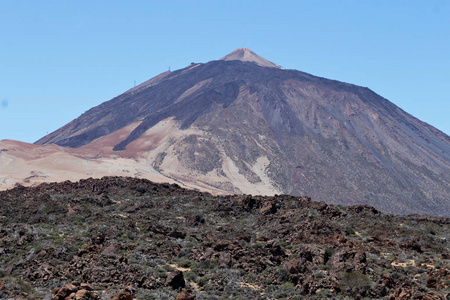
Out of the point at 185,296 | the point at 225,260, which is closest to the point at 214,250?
the point at 225,260

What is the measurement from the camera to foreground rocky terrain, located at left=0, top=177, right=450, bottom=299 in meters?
20.8

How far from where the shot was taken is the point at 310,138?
15450cm

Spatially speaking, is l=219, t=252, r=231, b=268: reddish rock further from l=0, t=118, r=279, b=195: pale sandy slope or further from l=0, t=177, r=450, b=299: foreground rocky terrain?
l=0, t=118, r=279, b=195: pale sandy slope

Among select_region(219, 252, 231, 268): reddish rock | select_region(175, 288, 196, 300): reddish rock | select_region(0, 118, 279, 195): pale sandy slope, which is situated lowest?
select_region(175, 288, 196, 300): reddish rock

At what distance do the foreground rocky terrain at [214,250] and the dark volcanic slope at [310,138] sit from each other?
8612cm

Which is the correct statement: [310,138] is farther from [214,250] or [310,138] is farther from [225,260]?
[225,260]

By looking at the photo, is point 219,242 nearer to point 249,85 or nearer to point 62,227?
point 62,227

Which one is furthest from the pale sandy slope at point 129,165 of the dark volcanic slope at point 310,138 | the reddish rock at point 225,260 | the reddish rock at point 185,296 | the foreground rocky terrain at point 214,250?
the reddish rock at point 185,296

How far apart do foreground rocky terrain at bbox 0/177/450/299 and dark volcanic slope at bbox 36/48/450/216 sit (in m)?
86.1

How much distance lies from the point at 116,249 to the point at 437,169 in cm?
13663

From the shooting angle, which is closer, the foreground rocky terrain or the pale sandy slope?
the foreground rocky terrain

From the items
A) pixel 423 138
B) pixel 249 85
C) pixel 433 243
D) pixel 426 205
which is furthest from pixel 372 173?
pixel 433 243

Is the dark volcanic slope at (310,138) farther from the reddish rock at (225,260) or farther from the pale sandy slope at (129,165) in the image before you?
the reddish rock at (225,260)

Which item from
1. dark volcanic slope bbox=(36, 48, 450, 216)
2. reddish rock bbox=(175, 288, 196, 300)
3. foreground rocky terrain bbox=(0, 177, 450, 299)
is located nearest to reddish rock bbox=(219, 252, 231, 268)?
foreground rocky terrain bbox=(0, 177, 450, 299)
